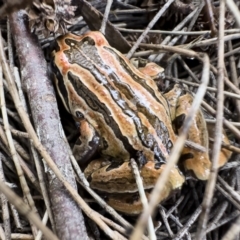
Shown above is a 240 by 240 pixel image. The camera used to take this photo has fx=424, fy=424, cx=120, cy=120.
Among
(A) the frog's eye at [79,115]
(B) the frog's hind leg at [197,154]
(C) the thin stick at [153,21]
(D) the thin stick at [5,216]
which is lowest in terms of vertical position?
(D) the thin stick at [5,216]

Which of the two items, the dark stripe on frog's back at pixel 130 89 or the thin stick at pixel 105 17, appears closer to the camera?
the dark stripe on frog's back at pixel 130 89

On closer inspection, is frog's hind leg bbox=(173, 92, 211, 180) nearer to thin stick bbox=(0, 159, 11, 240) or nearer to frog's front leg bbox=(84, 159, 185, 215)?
frog's front leg bbox=(84, 159, 185, 215)

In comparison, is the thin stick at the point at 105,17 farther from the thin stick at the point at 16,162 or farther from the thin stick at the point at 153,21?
the thin stick at the point at 16,162

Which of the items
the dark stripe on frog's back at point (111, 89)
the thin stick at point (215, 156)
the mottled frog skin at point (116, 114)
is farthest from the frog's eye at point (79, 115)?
the thin stick at point (215, 156)

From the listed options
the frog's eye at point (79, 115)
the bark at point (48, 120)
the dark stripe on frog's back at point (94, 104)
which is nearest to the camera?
the bark at point (48, 120)

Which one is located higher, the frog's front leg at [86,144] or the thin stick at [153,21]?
the thin stick at [153,21]

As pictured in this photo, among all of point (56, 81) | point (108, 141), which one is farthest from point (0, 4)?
point (108, 141)
